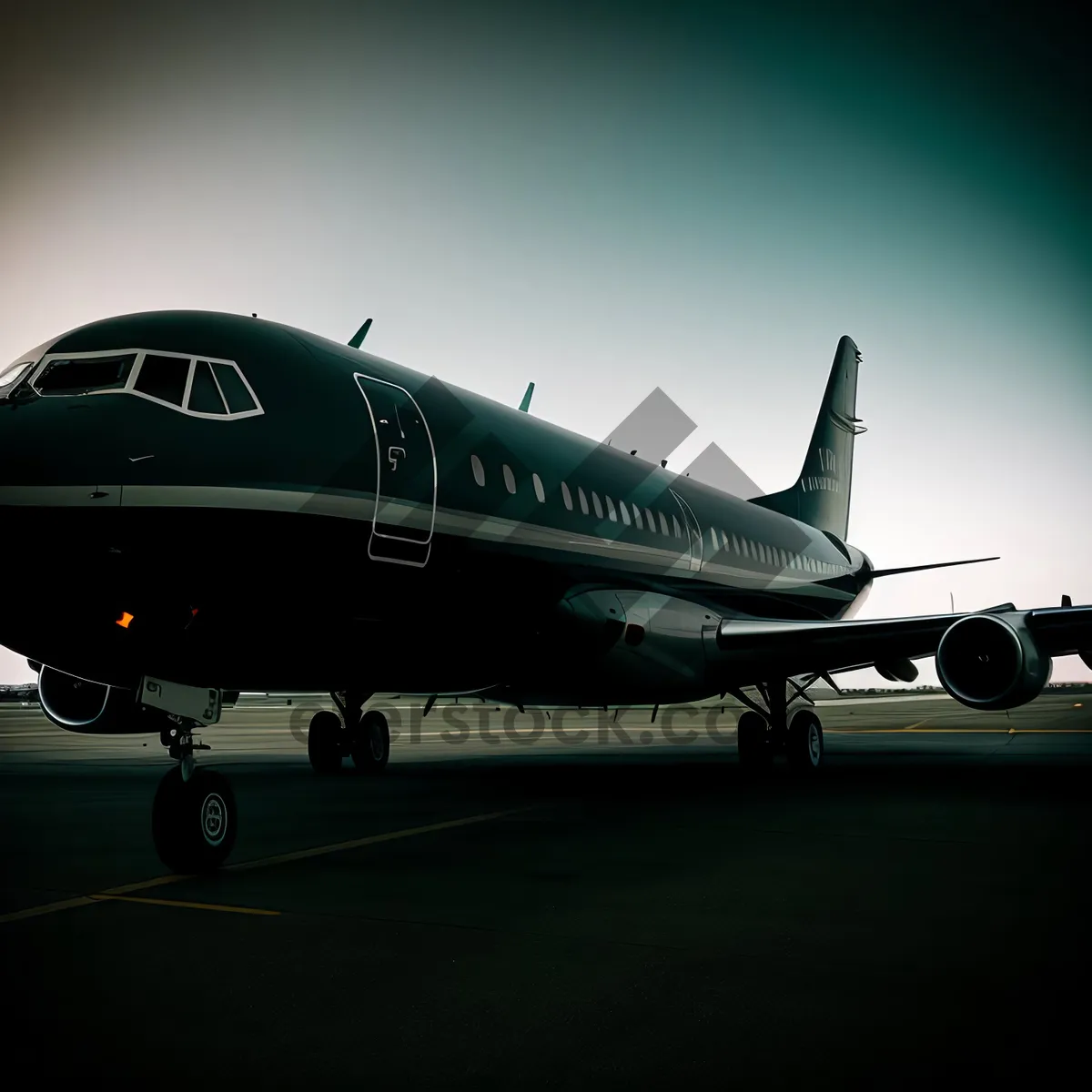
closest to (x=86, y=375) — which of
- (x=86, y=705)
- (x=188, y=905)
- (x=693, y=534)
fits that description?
(x=86, y=705)

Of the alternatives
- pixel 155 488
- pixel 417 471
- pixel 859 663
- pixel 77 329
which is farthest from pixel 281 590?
pixel 859 663

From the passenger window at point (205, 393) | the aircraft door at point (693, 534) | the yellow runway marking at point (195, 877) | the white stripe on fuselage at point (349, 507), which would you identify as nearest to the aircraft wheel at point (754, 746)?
the aircraft door at point (693, 534)

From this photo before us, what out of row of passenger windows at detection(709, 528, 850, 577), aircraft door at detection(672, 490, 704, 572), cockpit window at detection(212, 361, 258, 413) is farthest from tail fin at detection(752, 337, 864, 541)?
cockpit window at detection(212, 361, 258, 413)

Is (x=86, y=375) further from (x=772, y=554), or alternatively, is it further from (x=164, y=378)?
(x=772, y=554)

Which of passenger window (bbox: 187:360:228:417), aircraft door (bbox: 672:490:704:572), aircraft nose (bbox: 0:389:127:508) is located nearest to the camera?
aircraft nose (bbox: 0:389:127:508)

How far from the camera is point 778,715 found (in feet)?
45.2

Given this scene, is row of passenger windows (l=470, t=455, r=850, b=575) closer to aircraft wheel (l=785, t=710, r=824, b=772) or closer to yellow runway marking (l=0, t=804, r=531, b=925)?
aircraft wheel (l=785, t=710, r=824, b=772)

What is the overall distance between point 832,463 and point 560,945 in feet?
69.9

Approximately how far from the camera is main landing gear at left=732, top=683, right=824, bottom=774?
528 inches

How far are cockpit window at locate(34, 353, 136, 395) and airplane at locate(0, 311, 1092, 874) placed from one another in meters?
0.02

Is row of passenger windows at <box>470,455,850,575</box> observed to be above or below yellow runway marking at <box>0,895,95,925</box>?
above

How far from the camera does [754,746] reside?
536 inches

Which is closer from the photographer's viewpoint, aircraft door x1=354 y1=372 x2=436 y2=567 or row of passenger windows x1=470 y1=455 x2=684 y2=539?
aircraft door x1=354 y1=372 x2=436 y2=567

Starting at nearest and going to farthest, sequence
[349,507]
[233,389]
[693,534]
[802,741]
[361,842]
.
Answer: [233,389] → [349,507] → [361,842] → [693,534] → [802,741]
